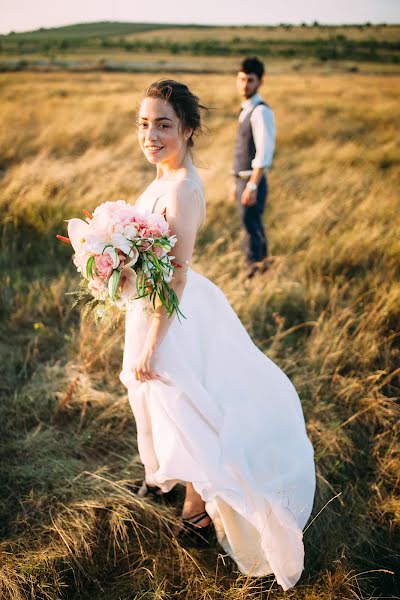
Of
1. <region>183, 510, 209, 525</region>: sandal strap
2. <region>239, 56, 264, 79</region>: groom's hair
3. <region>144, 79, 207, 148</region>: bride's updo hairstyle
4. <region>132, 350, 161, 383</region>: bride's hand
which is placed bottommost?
<region>183, 510, 209, 525</region>: sandal strap

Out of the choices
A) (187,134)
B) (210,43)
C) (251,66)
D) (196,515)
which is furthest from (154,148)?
(210,43)

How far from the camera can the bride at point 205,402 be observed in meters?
1.74

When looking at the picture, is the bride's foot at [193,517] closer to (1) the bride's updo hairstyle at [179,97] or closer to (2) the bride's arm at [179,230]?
(2) the bride's arm at [179,230]

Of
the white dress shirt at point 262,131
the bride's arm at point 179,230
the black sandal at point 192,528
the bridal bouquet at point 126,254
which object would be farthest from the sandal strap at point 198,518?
the white dress shirt at point 262,131

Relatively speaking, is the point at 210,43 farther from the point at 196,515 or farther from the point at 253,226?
the point at 196,515

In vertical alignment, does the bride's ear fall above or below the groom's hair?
below

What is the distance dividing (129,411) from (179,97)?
205cm

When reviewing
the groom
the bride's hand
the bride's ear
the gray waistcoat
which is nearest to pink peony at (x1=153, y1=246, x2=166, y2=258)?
the bride's hand

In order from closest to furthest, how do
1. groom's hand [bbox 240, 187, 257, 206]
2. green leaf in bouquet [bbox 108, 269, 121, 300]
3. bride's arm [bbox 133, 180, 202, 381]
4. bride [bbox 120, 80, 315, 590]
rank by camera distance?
green leaf in bouquet [bbox 108, 269, 121, 300] < bride's arm [bbox 133, 180, 202, 381] < bride [bbox 120, 80, 315, 590] < groom's hand [bbox 240, 187, 257, 206]

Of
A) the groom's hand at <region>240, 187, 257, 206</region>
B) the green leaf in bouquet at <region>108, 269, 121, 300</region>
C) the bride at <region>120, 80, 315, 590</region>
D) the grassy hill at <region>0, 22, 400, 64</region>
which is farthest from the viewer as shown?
the grassy hill at <region>0, 22, 400, 64</region>

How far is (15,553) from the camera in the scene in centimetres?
204

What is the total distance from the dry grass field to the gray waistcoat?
38.3 inches

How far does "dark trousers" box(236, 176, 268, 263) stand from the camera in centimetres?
460

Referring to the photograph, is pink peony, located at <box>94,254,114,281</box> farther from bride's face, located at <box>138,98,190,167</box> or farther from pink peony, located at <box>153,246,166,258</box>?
bride's face, located at <box>138,98,190,167</box>
